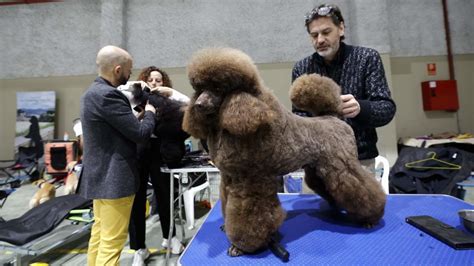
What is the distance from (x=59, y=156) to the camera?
4.09 metres

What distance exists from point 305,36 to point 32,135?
4815 millimetres

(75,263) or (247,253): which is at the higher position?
(247,253)

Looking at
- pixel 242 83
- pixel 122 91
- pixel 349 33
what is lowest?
pixel 242 83

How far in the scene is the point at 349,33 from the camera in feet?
13.3

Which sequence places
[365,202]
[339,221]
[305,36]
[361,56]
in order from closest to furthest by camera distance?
1. [365,202]
2. [339,221]
3. [361,56]
4. [305,36]

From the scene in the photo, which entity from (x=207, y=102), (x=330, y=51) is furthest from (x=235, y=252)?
(x=330, y=51)

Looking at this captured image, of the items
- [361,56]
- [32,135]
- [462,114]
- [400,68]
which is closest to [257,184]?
[361,56]

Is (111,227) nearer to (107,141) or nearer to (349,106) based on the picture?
(107,141)

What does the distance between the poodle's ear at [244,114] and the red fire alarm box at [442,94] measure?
4430mm

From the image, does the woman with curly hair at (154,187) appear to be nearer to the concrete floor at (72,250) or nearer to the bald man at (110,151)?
the concrete floor at (72,250)

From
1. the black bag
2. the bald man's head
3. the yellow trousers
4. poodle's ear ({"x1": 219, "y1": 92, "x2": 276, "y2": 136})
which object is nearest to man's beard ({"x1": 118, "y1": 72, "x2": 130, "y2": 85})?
the bald man's head

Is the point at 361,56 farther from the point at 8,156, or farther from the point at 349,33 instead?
the point at 8,156

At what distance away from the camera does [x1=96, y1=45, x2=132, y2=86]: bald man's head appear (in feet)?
4.56

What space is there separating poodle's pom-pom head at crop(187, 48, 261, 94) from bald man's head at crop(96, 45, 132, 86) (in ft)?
2.67
